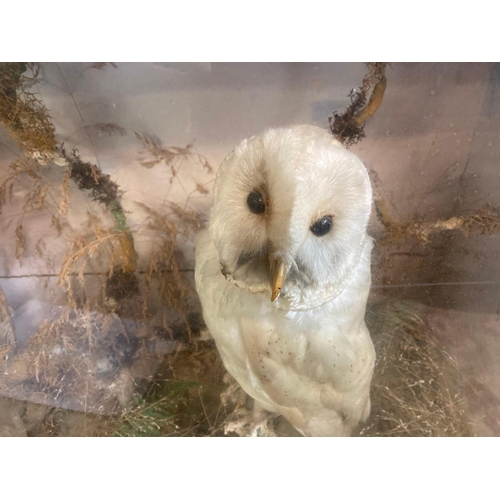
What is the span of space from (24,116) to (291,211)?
2.15 ft

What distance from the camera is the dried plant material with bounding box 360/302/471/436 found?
1.03m

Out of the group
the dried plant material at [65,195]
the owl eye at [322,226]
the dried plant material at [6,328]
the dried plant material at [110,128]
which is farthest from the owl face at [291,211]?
the dried plant material at [6,328]

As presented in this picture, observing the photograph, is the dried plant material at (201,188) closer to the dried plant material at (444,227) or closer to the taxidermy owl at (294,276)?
the taxidermy owl at (294,276)

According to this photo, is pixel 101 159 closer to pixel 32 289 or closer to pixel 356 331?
pixel 32 289

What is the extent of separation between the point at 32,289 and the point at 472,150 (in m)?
1.08

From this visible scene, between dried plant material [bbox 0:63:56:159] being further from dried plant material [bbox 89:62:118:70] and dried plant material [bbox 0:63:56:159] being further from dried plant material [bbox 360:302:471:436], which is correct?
dried plant material [bbox 360:302:471:436]

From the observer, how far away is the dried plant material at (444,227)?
981 mm

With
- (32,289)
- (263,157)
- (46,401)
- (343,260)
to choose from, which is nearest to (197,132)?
(263,157)

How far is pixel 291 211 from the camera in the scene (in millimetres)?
659

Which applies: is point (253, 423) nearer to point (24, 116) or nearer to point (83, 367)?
point (83, 367)

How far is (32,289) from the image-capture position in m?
1.03

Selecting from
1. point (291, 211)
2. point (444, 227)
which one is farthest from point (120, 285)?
point (444, 227)

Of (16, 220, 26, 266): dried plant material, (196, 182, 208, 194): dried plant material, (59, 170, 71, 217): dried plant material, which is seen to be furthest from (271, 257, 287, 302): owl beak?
(16, 220, 26, 266): dried plant material

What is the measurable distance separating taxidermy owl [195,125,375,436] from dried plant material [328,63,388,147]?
0.14 m
